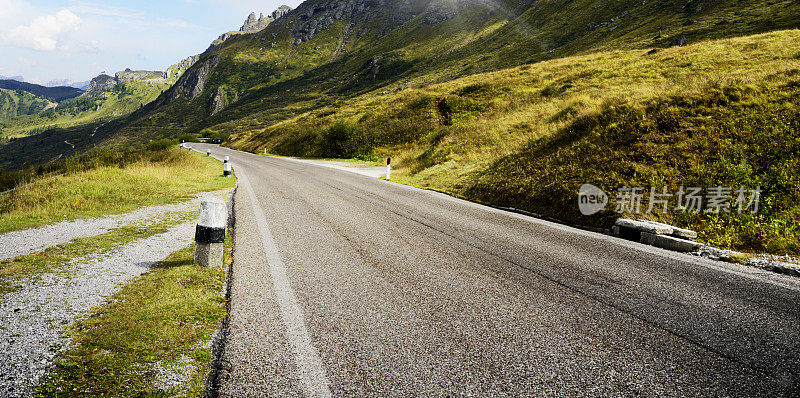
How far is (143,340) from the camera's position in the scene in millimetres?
2705

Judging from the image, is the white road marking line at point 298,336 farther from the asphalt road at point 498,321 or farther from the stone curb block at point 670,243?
the stone curb block at point 670,243

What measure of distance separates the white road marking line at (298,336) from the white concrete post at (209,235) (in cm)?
68

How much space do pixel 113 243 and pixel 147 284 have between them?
236 centimetres

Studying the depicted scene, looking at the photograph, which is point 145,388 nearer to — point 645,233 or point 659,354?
point 659,354

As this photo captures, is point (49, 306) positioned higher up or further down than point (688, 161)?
further down

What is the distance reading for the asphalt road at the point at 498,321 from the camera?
239 centimetres

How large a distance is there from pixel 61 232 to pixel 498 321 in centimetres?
729

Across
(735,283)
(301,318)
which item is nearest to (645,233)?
(735,283)

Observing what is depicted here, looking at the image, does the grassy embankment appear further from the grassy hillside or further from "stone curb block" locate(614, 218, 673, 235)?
the grassy hillside

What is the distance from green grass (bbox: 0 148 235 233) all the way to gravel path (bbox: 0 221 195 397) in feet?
11.2
